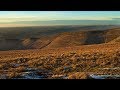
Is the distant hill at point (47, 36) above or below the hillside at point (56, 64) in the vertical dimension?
above

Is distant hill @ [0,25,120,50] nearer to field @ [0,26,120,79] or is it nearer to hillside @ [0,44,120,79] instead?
field @ [0,26,120,79]

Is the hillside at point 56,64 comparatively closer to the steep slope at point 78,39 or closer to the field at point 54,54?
the field at point 54,54

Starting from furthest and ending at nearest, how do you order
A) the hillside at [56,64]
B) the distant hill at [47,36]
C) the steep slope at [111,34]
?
1. the steep slope at [111,34]
2. the distant hill at [47,36]
3. the hillside at [56,64]

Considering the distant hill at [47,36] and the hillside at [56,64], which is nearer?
the hillside at [56,64]

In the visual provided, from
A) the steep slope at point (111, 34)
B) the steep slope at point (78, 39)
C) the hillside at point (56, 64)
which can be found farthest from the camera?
the steep slope at point (111, 34)

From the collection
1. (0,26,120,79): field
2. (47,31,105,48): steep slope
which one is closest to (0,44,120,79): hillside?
(0,26,120,79): field

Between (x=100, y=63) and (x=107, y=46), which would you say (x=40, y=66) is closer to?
(x=100, y=63)

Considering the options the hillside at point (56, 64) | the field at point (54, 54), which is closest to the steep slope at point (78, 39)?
the field at point (54, 54)

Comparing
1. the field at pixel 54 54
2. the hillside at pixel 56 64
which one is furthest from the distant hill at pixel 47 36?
the hillside at pixel 56 64
